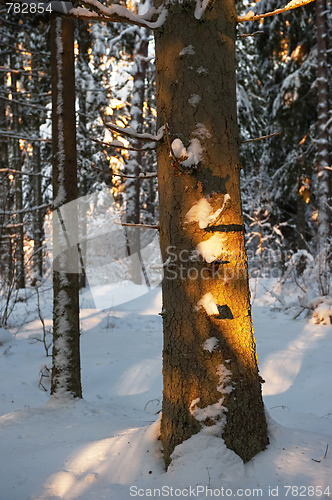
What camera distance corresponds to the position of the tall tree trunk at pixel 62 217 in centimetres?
398

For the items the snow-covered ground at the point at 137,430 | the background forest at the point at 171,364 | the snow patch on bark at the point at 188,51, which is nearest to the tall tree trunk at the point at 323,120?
the background forest at the point at 171,364

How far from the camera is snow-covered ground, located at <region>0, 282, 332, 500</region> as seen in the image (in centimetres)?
204

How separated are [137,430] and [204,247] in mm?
1452

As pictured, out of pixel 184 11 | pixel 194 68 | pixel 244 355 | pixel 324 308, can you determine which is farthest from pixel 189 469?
pixel 324 308

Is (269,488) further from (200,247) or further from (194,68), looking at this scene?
(194,68)

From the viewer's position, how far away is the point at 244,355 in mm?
2283

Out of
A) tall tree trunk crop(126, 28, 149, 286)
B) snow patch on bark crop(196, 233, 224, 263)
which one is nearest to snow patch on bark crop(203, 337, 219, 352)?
snow patch on bark crop(196, 233, 224, 263)

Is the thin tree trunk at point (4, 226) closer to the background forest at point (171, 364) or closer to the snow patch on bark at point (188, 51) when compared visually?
the background forest at point (171, 364)

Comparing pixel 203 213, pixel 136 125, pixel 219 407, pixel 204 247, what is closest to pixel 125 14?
pixel 203 213

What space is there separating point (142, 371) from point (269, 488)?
3.30 meters

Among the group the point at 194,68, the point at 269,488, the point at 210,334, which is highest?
the point at 194,68

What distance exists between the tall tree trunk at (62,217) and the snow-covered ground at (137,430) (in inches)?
16.5

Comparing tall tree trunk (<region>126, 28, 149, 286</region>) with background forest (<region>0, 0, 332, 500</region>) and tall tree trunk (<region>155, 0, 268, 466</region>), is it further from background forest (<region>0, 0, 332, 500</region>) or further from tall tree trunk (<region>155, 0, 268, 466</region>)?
tall tree trunk (<region>155, 0, 268, 466</region>)

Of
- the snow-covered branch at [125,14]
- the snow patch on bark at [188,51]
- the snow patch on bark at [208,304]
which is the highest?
the snow-covered branch at [125,14]
